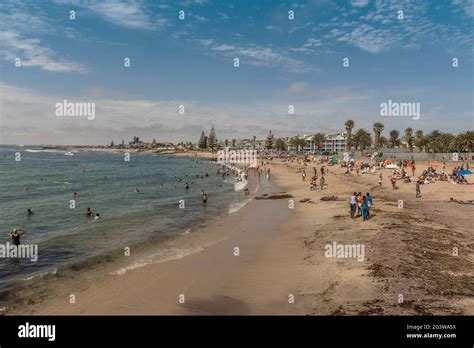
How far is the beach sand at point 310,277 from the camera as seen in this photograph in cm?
1047

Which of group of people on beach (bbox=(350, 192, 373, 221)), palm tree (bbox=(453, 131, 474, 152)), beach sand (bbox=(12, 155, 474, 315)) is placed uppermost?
palm tree (bbox=(453, 131, 474, 152))

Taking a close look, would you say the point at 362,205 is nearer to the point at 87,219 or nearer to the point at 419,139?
the point at 87,219

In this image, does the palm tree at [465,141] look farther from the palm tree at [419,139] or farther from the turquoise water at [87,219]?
the turquoise water at [87,219]

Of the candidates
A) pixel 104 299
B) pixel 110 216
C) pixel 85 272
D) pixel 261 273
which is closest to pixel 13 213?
pixel 110 216

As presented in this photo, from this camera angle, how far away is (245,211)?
30.7 meters

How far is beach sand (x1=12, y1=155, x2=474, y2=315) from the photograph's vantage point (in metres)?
10.5

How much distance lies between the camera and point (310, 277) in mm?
13125

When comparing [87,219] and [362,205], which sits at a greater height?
[362,205]
